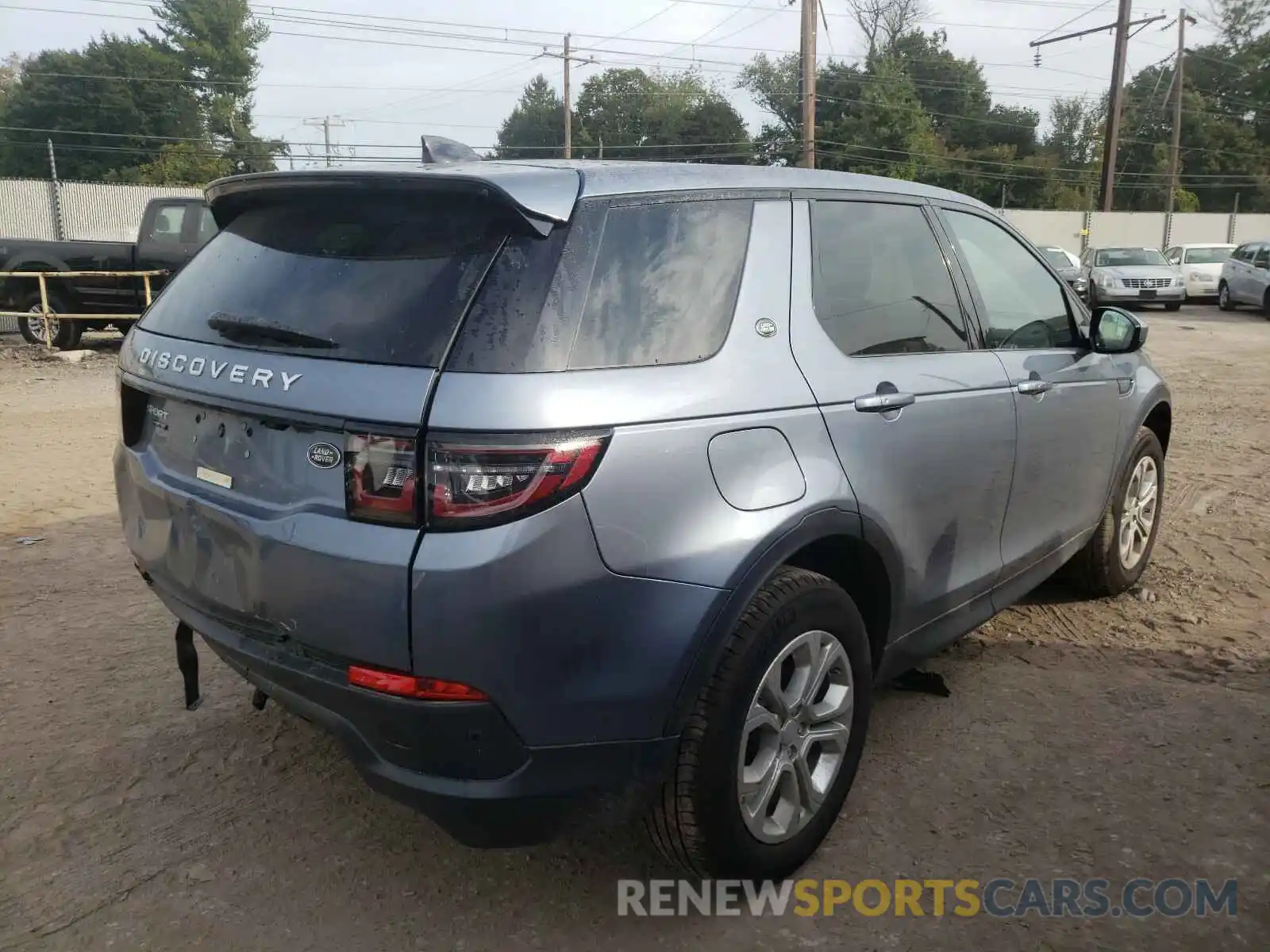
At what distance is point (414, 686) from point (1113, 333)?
3.17 m

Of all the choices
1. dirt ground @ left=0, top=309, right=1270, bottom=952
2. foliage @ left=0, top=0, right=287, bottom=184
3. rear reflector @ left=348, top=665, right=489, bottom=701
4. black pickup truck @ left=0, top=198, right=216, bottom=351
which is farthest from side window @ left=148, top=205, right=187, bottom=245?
foliage @ left=0, top=0, right=287, bottom=184

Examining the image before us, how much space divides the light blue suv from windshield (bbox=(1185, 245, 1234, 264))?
1055 inches

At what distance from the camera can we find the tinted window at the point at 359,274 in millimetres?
2182

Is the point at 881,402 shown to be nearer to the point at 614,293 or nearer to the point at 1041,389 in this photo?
the point at 614,293

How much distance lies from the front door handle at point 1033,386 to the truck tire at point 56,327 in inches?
530

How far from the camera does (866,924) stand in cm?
253

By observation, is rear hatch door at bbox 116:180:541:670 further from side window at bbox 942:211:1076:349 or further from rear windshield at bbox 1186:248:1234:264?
rear windshield at bbox 1186:248:1234:264

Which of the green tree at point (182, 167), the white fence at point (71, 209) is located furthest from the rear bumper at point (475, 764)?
the green tree at point (182, 167)

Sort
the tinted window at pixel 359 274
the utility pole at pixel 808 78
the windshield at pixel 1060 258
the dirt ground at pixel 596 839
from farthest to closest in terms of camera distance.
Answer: the utility pole at pixel 808 78
the windshield at pixel 1060 258
the dirt ground at pixel 596 839
the tinted window at pixel 359 274

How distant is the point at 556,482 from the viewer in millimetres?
2064

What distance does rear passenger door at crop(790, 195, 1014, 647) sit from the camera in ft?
8.97

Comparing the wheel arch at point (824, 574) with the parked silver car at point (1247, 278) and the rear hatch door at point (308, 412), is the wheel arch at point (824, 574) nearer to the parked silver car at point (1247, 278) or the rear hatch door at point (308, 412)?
the rear hatch door at point (308, 412)

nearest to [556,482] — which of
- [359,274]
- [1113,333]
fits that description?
[359,274]

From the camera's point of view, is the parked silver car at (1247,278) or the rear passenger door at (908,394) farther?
the parked silver car at (1247,278)
